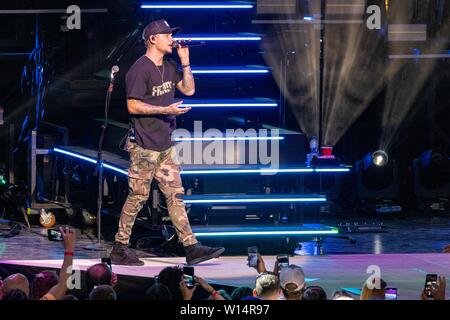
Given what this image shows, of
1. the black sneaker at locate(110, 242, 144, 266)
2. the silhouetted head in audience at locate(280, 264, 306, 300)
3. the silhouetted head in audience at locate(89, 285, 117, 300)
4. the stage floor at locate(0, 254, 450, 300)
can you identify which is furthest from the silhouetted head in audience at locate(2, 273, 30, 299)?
the black sneaker at locate(110, 242, 144, 266)

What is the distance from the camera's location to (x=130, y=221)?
29.7 feet

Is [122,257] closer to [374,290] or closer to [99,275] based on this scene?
[99,275]

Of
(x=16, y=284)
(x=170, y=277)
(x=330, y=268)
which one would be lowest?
(x=330, y=268)

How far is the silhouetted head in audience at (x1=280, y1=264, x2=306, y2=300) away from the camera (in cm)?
679

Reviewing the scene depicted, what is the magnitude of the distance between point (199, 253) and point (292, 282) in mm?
2263

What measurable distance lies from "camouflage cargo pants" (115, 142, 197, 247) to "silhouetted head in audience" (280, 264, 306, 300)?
2.17m

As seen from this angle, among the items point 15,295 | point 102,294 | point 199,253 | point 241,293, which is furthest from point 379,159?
point 15,295

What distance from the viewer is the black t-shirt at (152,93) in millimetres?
8830

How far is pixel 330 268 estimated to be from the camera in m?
9.16

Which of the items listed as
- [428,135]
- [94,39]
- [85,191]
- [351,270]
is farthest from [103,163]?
[428,135]

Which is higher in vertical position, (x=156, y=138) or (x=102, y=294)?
(x=156, y=138)

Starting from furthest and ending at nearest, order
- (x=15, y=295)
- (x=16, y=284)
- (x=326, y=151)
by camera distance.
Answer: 1. (x=326, y=151)
2. (x=16, y=284)
3. (x=15, y=295)

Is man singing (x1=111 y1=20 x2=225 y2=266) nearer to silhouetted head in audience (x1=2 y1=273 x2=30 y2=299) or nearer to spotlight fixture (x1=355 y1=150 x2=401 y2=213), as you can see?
silhouetted head in audience (x1=2 y1=273 x2=30 y2=299)

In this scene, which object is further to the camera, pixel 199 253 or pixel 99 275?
pixel 199 253
